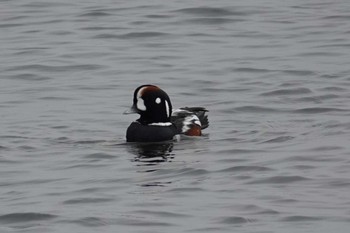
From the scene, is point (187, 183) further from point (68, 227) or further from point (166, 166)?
point (68, 227)

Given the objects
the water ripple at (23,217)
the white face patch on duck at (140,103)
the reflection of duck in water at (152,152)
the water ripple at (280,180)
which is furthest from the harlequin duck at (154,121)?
the water ripple at (23,217)

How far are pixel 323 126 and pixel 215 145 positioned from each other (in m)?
1.62

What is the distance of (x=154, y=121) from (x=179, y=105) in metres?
2.55

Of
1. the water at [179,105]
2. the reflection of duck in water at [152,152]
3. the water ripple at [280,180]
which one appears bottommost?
the reflection of duck in water at [152,152]

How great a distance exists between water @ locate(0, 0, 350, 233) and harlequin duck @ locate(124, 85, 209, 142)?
0.56 ft

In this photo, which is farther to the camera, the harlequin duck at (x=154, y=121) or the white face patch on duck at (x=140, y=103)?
the white face patch on duck at (x=140, y=103)

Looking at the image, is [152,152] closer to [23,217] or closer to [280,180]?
[280,180]

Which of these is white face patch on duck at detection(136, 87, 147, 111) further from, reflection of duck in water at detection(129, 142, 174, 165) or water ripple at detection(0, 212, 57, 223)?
water ripple at detection(0, 212, 57, 223)

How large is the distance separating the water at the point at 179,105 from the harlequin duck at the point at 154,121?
17cm

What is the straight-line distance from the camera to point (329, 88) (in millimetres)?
20641

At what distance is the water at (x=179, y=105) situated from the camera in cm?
1319

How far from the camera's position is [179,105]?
20.1 metres

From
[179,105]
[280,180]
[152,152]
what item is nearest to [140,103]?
[152,152]

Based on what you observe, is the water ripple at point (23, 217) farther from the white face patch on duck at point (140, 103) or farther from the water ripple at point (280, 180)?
the white face patch on duck at point (140, 103)
